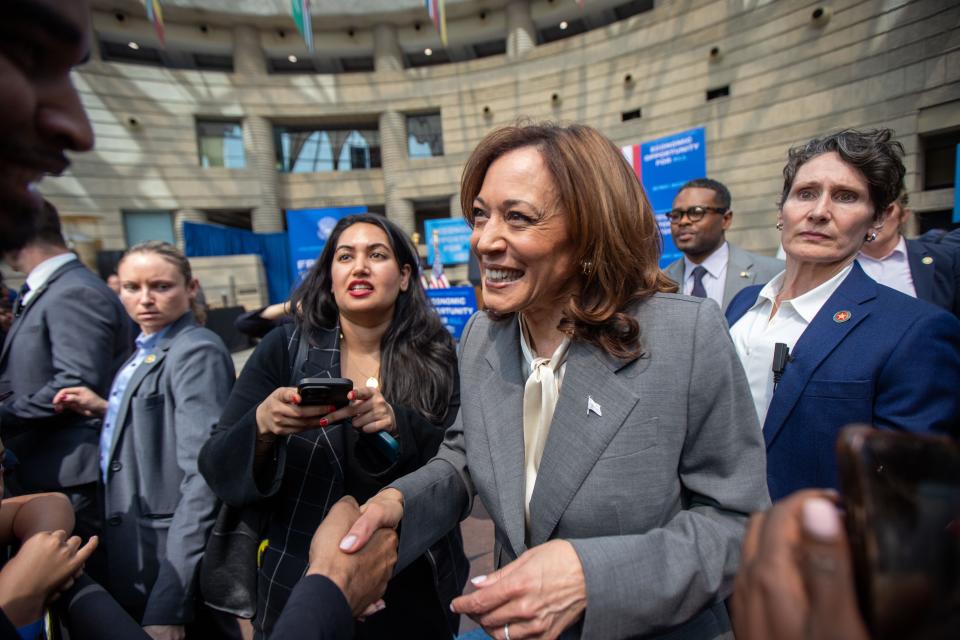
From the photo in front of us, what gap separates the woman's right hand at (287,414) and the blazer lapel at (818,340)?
5.34ft

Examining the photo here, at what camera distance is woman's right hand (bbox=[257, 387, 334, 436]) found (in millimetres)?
1439

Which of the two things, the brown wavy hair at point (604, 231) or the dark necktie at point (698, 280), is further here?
the dark necktie at point (698, 280)

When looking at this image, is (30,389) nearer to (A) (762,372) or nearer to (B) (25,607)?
(B) (25,607)

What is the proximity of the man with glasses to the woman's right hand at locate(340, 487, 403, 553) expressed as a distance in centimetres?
352

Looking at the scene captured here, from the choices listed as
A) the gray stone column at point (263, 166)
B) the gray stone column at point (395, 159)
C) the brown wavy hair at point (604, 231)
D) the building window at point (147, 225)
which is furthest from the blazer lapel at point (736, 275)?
the building window at point (147, 225)

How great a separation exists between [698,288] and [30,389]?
4.89m

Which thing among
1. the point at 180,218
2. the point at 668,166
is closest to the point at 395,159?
the point at 180,218

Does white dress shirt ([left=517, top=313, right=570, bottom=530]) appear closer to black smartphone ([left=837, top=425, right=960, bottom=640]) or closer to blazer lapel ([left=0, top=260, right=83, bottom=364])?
black smartphone ([left=837, top=425, right=960, bottom=640])

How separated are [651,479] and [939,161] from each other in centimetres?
1760

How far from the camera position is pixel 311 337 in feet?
6.55

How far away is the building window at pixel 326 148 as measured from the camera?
2395 cm

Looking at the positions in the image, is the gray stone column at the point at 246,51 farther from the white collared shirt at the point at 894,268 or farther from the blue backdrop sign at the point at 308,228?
the white collared shirt at the point at 894,268

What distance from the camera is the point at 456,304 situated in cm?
672

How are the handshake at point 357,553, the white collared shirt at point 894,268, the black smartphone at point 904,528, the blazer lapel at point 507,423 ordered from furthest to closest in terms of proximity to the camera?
the white collared shirt at point 894,268 < the blazer lapel at point 507,423 < the handshake at point 357,553 < the black smartphone at point 904,528
